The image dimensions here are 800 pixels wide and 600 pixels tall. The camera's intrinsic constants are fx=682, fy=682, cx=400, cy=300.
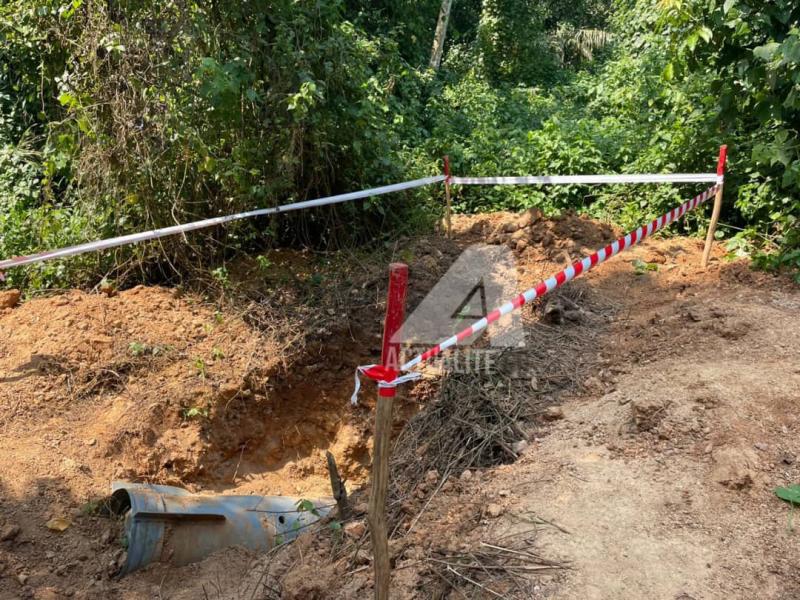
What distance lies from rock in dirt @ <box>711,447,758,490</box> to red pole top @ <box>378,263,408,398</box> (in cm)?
192

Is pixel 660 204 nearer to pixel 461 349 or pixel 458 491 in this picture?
pixel 461 349

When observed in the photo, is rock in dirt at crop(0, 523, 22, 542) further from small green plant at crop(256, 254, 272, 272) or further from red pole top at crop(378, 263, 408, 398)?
small green plant at crop(256, 254, 272, 272)

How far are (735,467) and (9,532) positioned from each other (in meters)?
4.03

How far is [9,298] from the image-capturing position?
5.76m

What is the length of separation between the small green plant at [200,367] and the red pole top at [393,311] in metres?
3.11

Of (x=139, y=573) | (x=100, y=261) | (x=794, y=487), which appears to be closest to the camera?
(x=794, y=487)

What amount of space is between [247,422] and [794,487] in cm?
378

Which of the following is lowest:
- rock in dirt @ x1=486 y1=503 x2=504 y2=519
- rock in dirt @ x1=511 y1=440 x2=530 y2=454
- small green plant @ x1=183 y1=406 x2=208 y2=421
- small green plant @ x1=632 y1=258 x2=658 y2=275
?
small green plant @ x1=183 y1=406 x2=208 y2=421

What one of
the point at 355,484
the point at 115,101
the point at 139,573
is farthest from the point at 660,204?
the point at 139,573

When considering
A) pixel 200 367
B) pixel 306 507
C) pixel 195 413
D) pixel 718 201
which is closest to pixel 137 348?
pixel 200 367

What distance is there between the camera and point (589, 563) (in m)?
3.03

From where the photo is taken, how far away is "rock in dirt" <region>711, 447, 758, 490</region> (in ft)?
11.0

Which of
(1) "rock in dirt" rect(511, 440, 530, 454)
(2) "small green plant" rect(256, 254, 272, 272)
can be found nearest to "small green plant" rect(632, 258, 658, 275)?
(1) "rock in dirt" rect(511, 440, 530, 454)

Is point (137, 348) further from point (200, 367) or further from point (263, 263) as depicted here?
point (263, 263)
